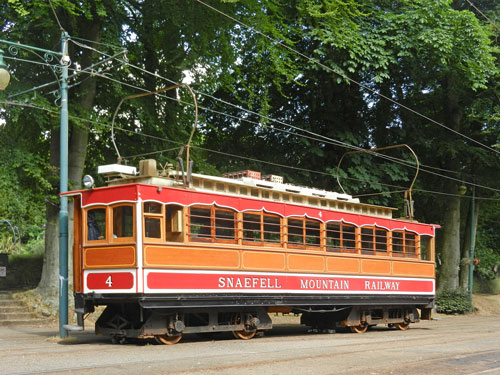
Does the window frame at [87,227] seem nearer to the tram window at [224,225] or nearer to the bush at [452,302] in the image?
the tram window at [224,225]

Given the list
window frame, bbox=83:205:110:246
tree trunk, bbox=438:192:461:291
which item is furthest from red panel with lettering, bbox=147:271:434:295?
tree trunk, bbox=438:192:461:291

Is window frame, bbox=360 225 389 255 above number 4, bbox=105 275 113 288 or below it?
above

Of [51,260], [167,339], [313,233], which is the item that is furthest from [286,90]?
[167,339]

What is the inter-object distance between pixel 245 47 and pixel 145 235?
39.6 feet

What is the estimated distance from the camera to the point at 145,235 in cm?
1381

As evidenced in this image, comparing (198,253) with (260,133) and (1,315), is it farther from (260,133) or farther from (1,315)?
(260,133)

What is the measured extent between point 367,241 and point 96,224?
325 inches

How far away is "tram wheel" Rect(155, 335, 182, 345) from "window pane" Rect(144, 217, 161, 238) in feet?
6.98

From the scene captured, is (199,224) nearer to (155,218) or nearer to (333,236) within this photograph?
(155,218)

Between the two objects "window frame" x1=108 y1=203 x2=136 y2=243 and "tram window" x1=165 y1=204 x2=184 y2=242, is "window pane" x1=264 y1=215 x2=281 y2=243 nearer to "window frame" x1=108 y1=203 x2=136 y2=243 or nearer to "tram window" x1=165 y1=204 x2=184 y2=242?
"tram window" x1=165 y1=204 x2=184 y2=242

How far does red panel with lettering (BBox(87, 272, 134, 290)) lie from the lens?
13617 millimetres

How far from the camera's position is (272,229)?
1659cm

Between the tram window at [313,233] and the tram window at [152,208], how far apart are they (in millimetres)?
4823

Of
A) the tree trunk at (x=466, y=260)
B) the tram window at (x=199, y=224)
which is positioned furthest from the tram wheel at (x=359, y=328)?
the tree trunk at (x=466, y=260)
